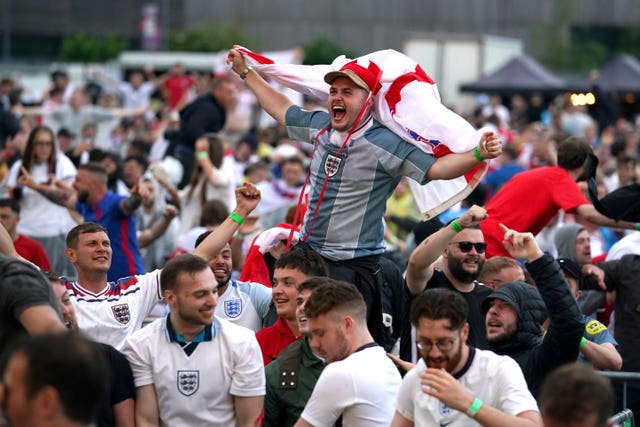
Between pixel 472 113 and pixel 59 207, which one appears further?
pixel 472 113

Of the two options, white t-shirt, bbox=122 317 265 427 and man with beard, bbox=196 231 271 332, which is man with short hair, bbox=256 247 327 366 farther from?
white t-shirt, bbox=122 317 265 427

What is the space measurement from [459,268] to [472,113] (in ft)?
75.4

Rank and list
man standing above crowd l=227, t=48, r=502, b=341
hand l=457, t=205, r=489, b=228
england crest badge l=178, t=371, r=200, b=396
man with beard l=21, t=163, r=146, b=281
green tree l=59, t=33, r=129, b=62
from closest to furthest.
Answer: england crest badge l=178, t=371, r=200, b=396 → hand l=457, t=205, r=489, b=228 → man standing above crowd l=227, t=48, r=502, b=341 → man with beard l=21, t=163, r=146, b=281 → green tree l=59, t=33, r=129, b=62

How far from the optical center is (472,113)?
3064 centimetres

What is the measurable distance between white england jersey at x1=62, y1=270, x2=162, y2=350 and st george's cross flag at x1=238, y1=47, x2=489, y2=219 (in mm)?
1602

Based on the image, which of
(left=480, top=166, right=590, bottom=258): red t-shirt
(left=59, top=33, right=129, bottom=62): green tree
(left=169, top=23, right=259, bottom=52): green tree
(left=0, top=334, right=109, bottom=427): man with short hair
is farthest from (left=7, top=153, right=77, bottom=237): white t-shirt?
(left=169, top=23, right=259, bottom=52): green tree

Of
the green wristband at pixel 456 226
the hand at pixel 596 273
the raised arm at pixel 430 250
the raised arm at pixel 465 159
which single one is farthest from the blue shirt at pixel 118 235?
the raised arm at pixel 465 159

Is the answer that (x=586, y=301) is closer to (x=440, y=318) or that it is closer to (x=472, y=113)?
(x=440, y=318)

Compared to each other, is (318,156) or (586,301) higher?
(318,156)

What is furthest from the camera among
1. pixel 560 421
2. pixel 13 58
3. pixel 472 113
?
pixel 13 58

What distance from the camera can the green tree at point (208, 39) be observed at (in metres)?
45.8

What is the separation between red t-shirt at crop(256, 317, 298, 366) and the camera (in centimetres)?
722

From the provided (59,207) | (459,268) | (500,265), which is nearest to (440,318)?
(459,268)

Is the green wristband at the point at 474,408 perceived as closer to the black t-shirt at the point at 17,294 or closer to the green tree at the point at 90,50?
the black t-shirt at the point at 17,294
